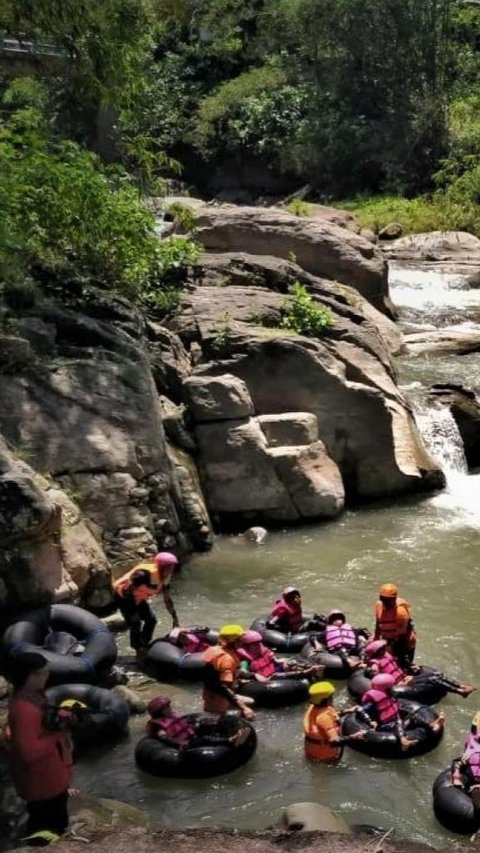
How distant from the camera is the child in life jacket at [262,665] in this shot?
9.27 m

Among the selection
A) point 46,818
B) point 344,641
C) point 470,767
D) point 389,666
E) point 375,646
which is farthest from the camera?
point 344,641

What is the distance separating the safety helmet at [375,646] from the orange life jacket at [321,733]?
1268 millimetres

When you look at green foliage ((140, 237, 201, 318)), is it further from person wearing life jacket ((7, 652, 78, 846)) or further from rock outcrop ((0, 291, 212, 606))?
person wearing life jacket ((7, 652, 78, 846))

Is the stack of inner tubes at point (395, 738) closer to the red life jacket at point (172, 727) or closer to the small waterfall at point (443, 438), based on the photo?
the red life jacket at point (172, 727)

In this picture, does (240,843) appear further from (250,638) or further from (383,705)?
(250,638)

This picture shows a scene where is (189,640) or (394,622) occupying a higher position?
(394,622)

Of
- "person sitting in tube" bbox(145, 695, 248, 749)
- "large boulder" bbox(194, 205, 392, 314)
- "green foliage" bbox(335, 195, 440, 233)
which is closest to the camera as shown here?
"person sitting in tube" bbox(145, 695, 248, 749)

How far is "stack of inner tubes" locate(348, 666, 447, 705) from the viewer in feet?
29.3

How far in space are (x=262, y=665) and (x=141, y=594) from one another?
4.83ft

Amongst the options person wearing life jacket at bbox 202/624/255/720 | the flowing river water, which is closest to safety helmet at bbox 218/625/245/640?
person wearing life jacket at bbox 202/624/255/720

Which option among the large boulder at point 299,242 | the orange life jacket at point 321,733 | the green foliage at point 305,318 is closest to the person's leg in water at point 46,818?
the orange life jacket at point 321,733

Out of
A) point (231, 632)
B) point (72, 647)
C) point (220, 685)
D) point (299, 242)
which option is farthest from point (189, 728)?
point (299, 242)

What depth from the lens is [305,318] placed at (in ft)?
51.7

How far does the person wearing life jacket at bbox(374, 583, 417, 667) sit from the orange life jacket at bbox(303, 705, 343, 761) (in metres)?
1.62
